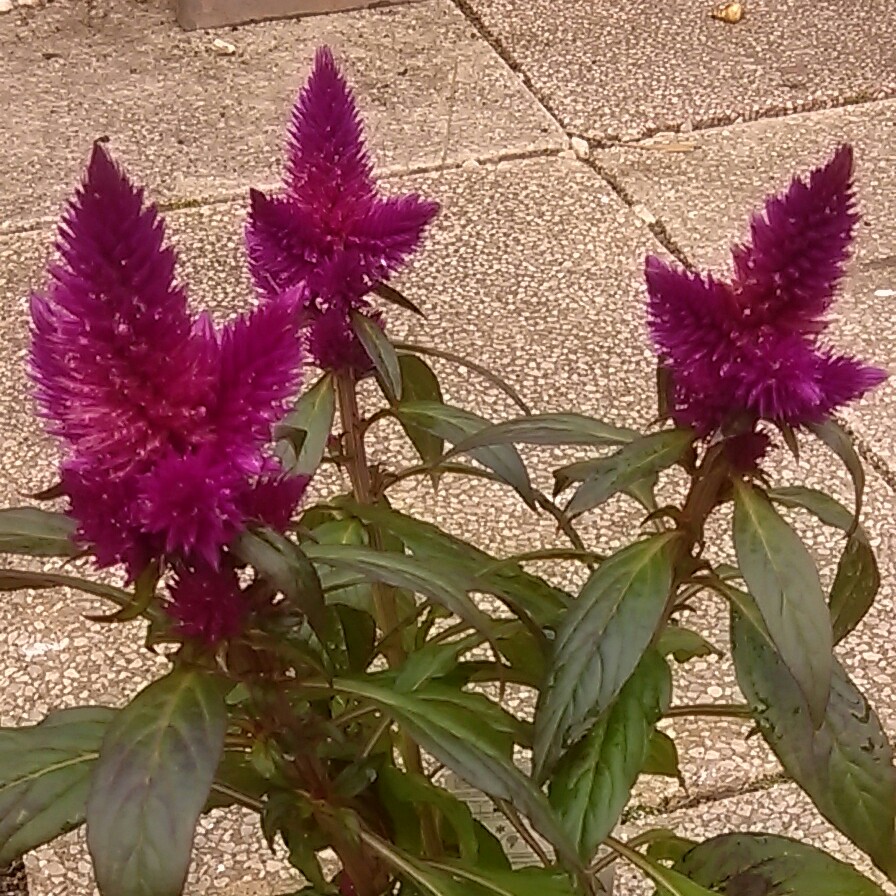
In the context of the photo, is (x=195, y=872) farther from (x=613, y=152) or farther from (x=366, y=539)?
(x=613, y=152)

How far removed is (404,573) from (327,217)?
0.31m

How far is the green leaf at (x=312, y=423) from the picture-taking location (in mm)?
1241

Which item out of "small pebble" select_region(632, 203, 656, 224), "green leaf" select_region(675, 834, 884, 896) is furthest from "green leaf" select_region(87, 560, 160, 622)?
"small pebble" select_region(632, 203, 656, 224)

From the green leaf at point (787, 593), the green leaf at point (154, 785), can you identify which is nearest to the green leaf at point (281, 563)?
the green leaf at point (154, 785)

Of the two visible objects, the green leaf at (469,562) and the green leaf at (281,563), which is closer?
the green leaf at (281,563)

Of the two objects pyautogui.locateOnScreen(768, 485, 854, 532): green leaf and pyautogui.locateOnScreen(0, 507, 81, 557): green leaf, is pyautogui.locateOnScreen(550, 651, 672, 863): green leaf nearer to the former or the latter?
pyautogui.locateOnScreen(768, 485, 854, 532): green leaf

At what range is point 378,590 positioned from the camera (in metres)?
1.43

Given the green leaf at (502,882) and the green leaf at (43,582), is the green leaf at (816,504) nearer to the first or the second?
the green leaf at (502,882)

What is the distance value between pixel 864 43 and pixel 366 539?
10.0ft

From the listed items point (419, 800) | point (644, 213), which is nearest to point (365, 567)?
point (419, 800)

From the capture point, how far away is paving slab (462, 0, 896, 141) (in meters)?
3.64

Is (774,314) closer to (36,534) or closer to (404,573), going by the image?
(404,573)

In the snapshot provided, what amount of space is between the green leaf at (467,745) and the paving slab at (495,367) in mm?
1025

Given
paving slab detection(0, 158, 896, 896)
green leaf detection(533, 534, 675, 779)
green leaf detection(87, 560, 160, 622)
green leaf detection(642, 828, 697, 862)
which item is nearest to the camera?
green leaf detection(87, 560, 160, 622)
